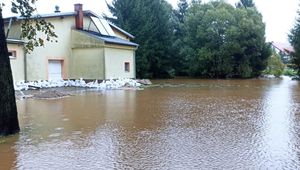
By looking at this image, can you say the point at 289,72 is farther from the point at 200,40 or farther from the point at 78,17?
the point at 78,17

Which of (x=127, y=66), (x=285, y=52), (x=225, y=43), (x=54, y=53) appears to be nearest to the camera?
(x=54, y=53)

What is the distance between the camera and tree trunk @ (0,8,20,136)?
7.88 meters

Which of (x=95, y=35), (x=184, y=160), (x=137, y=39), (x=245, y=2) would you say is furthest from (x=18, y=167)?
(x=245, y=2)

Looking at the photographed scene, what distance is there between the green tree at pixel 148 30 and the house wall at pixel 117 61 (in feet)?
31.1

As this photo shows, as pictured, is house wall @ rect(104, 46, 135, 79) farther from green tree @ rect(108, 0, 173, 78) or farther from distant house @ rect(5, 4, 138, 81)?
green tree @ rect(108, 0, 173, 78)

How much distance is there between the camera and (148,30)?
→ 36594 mm

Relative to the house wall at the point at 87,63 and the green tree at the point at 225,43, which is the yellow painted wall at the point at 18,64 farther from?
the green tree at the point at 225,43

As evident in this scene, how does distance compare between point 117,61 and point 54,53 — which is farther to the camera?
point 117,61

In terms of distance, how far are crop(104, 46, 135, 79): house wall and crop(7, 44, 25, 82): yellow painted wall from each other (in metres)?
4.95

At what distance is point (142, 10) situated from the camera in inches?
1433

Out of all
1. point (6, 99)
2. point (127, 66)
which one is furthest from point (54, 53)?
point (6, 99)

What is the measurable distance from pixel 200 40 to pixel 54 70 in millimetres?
18580

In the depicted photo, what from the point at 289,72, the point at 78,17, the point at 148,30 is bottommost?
the point at 289,72

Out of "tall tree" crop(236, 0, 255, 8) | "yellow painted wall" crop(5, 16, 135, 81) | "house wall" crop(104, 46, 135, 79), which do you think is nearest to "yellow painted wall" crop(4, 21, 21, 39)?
"yellow painted wall" crop(5, 16, 135, 81)
